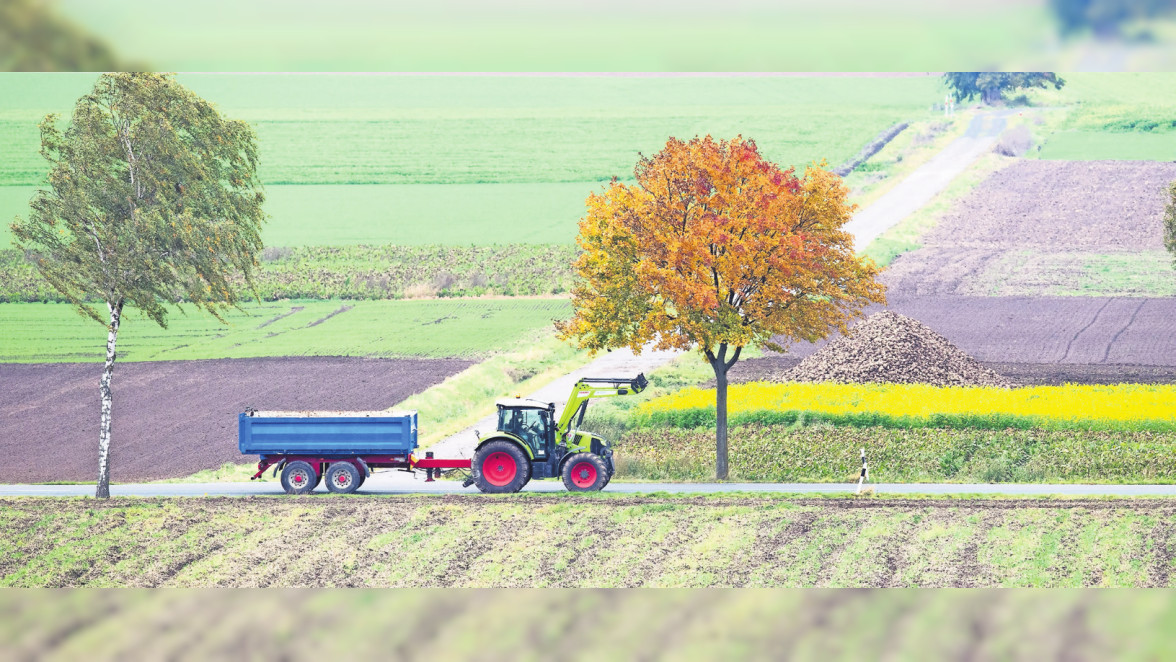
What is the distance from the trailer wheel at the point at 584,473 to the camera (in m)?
22.0

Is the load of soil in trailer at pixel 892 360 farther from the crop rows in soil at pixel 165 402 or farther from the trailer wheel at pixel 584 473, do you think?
the trailer wheel at pixel 584 473

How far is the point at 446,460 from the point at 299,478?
9.04ft

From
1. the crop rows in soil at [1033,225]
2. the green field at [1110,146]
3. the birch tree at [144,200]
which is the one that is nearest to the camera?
the birch tree at [144,200]

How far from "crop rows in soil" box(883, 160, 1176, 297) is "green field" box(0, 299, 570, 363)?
48.2 ft

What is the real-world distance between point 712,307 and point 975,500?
5.60m

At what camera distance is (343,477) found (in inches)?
890

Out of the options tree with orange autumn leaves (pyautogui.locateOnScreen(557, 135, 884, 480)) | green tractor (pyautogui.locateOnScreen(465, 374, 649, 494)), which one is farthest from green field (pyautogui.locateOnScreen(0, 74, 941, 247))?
green tractor (pyautogui.locateOnScreen(465, 374, 649, 494))

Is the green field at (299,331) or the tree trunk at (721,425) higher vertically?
the green field at (299,331)

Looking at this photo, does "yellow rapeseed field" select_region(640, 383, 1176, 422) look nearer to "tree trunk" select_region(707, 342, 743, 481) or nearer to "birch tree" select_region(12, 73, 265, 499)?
"tree trunk" select_region(707, 342, 743, 481)

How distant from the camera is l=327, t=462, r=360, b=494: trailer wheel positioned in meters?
22.5

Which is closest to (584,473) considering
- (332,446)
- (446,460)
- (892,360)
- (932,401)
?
(446,460)

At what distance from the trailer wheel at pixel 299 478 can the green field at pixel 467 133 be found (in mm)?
30978

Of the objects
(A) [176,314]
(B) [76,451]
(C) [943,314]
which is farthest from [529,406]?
(A) [176,314]

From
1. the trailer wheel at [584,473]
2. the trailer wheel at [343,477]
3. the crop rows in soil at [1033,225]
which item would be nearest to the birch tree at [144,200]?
the trailer wheel at [343,477]
